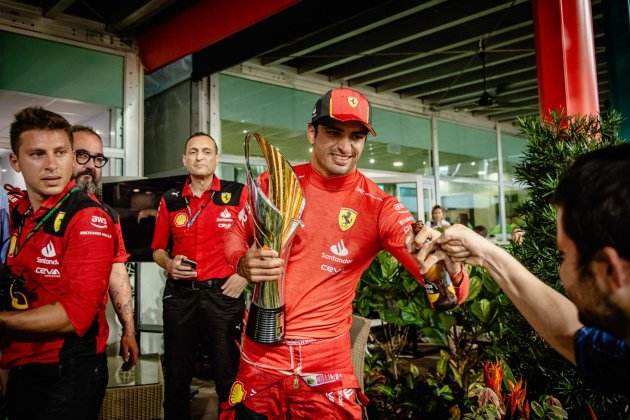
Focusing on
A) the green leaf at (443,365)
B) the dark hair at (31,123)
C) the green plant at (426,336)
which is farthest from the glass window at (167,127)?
the dark hair at (31,123)

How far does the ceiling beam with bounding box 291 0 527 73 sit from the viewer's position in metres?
5.96

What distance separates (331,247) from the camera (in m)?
1.67

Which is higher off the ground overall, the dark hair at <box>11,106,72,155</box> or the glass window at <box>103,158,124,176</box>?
the glass window at <box>103,158,124,176</box>

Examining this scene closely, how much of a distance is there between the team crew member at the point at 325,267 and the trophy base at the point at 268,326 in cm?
7

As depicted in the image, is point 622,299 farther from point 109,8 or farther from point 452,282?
point 109,8

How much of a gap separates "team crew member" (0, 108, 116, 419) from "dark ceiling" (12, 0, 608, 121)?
3388 mm

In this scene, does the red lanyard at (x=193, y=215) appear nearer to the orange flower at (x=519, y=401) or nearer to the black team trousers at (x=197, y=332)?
the black team trousers at (x=197, y=332)

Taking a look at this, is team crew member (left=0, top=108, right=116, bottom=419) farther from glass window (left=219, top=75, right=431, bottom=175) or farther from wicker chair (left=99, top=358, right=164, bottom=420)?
glass window (left=219, top=75, right=431, bottom=175)

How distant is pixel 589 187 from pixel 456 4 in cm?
597

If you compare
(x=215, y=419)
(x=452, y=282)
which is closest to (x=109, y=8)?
(x=215, y=419)

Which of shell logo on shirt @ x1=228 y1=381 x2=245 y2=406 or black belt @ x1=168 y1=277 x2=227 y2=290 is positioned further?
black belt @ x1=168 y1=277 x2=227 y2=290

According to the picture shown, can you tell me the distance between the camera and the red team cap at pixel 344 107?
65.9 inches

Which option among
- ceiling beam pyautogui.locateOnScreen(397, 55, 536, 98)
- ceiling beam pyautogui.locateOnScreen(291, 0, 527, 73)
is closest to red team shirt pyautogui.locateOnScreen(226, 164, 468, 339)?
ceiling beam pyautogui.locateOnScreen(291, 0, 527, 73)

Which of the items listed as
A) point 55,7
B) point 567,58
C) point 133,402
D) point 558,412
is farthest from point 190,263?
point 55,7
